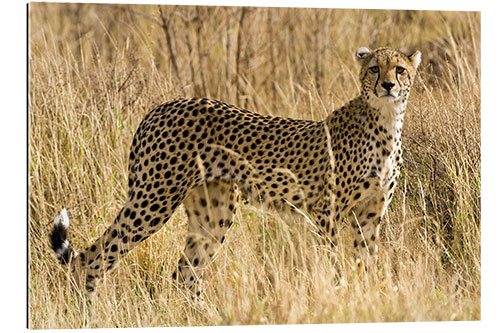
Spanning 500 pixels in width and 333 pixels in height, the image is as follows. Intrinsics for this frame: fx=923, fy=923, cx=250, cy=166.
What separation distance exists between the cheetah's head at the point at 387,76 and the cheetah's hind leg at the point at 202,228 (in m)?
0.83

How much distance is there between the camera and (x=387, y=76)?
426 cm

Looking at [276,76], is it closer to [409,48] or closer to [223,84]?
[223,84]

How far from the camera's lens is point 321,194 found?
172 inches

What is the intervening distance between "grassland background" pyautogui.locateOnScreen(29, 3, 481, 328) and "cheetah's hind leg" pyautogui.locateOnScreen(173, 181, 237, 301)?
8cm

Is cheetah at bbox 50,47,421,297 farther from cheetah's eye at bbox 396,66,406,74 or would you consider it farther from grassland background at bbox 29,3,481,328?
grassland background at bbox 29,3,481,328

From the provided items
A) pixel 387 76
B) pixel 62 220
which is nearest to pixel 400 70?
pixel 387 76

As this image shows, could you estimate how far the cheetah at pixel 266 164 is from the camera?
4285 millimetres

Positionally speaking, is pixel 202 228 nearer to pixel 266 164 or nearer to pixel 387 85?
pixel 266 164

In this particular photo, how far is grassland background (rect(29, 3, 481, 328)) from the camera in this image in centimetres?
426

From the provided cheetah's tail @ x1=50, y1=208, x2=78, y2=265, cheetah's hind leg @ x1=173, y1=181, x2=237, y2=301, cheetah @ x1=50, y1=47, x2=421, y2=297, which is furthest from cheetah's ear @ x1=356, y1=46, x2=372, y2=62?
cheetah's tail @ x1=50, y1=208, x2=78, y2=265

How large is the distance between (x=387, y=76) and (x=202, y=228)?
1182 millimetres

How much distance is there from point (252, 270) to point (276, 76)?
236 cm

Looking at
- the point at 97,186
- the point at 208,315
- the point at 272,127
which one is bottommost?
the point at 208,315

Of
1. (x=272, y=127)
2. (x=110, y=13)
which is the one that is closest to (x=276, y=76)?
(x=110, y=13)
